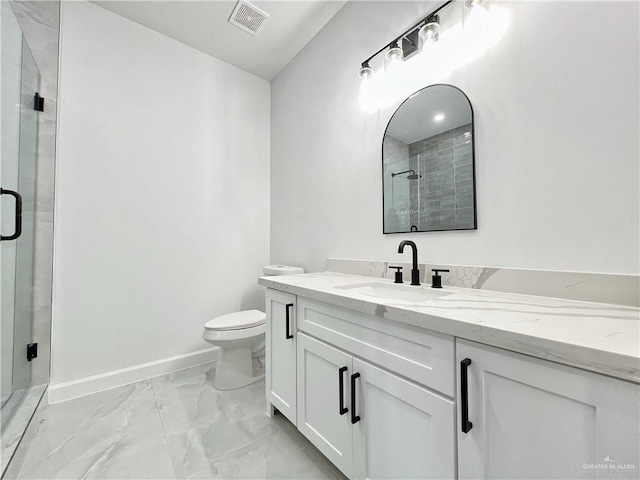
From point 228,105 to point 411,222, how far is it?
6.71ft

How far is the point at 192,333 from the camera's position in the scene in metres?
2.16

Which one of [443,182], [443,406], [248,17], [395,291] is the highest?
[248,17]

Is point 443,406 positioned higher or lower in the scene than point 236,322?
higher

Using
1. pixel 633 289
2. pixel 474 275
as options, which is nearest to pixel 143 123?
pixel 474 275

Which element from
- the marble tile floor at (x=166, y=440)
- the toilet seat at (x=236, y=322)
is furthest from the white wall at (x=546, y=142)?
the marble tile floor at (x=166, y=440)

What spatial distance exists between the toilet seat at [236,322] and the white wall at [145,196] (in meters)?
0.46

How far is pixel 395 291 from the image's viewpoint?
1.25 metres

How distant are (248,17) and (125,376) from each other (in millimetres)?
2776

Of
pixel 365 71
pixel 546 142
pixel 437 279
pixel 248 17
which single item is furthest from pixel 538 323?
pixel 248 17

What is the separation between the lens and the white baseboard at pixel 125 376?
1.66m

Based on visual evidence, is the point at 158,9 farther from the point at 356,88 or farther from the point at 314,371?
the point at 314,371

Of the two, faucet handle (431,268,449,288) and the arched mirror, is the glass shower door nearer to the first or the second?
the arched mirror

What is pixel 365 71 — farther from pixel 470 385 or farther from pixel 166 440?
pixel 166 440

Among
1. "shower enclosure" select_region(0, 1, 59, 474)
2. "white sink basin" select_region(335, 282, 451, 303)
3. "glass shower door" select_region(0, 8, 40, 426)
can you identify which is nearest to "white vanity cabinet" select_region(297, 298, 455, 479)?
"white sink basin" select_region(335, 282, 451, 303)
